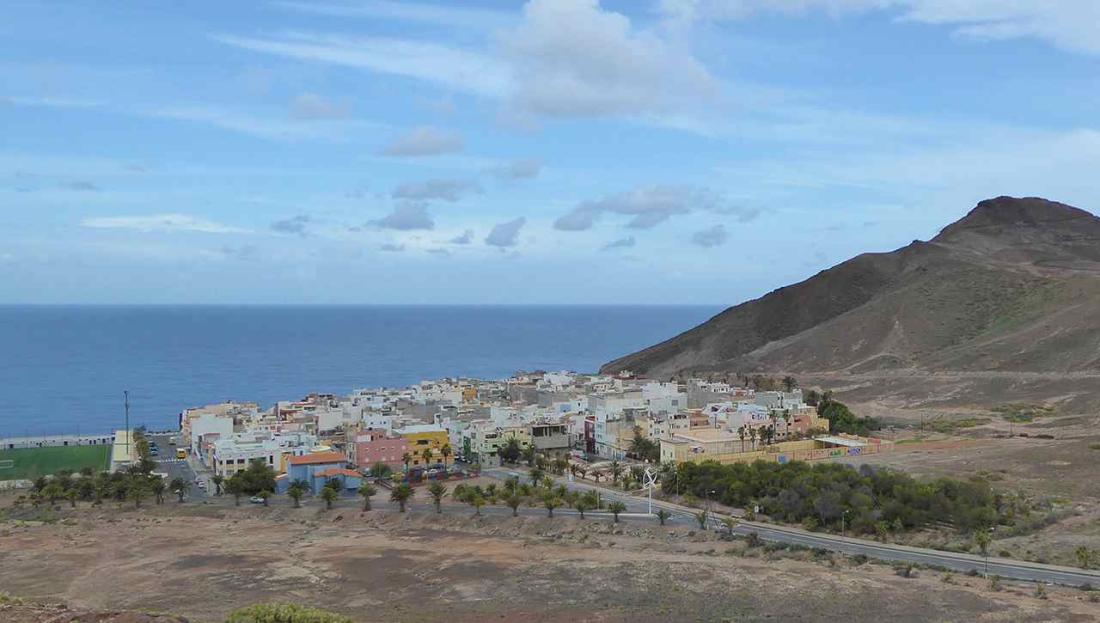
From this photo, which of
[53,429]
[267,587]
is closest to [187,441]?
[53,429]

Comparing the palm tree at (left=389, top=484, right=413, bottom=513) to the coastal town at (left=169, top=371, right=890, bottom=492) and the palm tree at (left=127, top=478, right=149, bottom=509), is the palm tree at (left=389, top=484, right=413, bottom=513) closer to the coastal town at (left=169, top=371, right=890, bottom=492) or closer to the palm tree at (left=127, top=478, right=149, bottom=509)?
the coastal town at (left=169, top=371, right=890, bottom=492)

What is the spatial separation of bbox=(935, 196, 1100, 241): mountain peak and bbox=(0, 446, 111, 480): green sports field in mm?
151318

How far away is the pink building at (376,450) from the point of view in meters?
59.4

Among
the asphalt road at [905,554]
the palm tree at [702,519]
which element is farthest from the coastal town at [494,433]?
the palm tree at [702,519]

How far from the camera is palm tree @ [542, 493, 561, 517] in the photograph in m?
43.2

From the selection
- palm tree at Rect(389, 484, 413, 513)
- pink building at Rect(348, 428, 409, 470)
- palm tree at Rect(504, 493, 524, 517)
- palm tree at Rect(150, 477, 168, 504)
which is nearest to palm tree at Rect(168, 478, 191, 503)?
palm tree at Rect(150, 477, 168, 504)

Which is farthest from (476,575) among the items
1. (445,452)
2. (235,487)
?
(445,452)

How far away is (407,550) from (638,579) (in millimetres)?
10451

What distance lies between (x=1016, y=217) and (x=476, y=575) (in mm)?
176135

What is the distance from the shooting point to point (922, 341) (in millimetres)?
110625

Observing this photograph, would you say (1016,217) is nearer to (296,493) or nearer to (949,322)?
(949,322)

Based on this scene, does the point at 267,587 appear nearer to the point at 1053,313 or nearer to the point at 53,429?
the point at 53,429

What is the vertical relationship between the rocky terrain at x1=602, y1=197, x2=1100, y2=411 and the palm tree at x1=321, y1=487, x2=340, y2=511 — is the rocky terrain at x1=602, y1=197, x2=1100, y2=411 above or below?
above

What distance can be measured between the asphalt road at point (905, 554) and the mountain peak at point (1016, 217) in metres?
147
